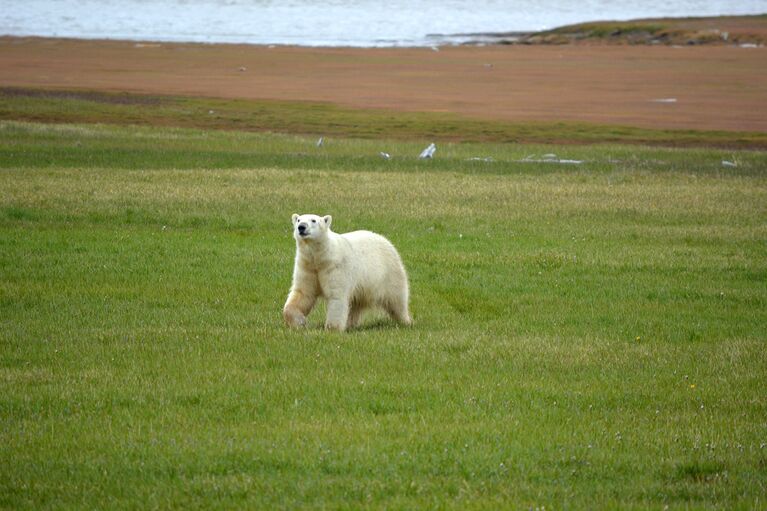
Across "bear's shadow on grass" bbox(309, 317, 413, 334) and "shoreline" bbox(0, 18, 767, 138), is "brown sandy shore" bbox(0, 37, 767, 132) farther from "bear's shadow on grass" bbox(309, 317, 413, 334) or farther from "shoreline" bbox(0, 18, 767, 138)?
"bear's shadow on grass" bbox(309, 317, 413, 334)

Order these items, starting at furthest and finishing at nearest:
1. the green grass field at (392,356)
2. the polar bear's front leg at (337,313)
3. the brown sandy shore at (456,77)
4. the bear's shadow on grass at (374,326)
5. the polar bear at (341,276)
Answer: the brown sandy shore at (456,77) < the bear's shadow on grass at (374,326) < the polar bear's front leg at (337,313) < the polar bear at (341,276) < the green grass field at (392,356)

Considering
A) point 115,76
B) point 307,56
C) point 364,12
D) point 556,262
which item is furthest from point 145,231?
point 364,12

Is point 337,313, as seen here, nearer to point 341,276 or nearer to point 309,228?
point 341,276

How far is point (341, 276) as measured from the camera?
12219 millimetres

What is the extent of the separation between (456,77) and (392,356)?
57.6m

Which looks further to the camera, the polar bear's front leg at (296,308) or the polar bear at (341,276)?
the polar bear's front leg at (296,308)

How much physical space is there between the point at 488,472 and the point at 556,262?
33.3ft

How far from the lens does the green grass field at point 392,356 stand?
7562 millimetres

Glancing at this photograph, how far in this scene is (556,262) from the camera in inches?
690

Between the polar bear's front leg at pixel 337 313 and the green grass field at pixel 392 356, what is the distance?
0.90 ft

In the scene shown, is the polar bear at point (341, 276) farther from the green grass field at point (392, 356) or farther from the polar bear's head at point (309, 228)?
the green grass field at point (392, 356)

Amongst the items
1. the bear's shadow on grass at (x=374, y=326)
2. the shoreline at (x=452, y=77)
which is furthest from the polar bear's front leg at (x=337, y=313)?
the shoreline at (x=452, y=77)

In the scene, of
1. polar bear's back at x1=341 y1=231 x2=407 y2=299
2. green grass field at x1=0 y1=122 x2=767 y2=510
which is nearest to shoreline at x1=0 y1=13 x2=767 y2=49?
green grass field at x1=0 y1=122 x2=767 y2=510

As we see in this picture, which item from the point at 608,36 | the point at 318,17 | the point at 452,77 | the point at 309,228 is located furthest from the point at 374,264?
the point at 318,17
